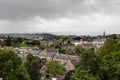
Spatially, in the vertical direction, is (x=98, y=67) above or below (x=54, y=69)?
above

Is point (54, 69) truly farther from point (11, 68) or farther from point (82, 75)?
point (82, 75)

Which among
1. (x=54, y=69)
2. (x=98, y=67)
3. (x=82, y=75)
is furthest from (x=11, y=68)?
(x=54, y=69)

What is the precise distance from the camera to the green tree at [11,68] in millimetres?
43013

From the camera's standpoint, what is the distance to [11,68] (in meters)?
43.6

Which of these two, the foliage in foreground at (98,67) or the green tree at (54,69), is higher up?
the foliage in foreground at (98,67)

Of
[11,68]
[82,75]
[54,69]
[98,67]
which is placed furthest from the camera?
[54,69]

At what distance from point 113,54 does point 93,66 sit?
5.44 m

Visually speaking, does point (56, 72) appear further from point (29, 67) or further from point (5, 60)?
point (5, 60)

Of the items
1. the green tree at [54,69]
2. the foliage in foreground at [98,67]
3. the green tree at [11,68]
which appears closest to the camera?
the green tree at [11,68]

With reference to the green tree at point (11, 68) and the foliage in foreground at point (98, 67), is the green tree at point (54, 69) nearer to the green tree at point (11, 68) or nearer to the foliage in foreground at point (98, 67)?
the foliage in foreground at point (98, 67)

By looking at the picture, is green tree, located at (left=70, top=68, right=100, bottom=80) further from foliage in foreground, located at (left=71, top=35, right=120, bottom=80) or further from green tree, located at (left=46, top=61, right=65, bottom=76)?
green tree, located at (left=46, top=61, right=65, bottom=76)

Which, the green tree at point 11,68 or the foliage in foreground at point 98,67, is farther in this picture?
the foliage in foreground at point 98,67

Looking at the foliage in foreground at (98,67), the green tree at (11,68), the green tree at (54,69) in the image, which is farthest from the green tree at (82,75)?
the green tree at (54,69)

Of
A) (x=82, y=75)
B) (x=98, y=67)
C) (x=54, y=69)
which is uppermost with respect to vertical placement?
(x=98, y=67)
